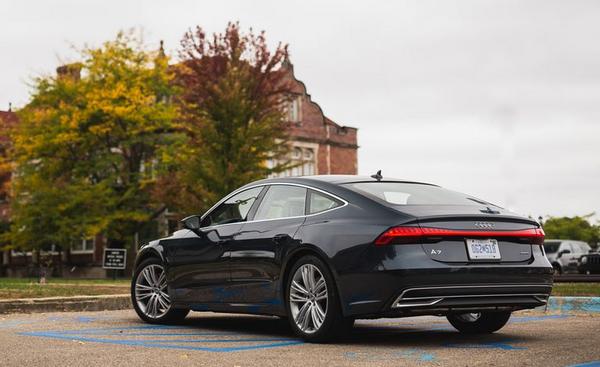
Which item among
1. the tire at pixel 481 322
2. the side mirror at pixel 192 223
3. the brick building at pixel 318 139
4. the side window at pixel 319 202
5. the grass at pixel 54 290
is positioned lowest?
the tire at pixel 481 322

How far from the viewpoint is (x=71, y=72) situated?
143 ft

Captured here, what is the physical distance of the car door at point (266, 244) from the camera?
26.8 ft

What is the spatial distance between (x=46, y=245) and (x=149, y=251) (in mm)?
33990

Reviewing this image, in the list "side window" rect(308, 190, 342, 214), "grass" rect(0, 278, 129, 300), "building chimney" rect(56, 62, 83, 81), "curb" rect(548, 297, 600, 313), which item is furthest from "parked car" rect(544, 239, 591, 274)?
"side window" rect(308, 190, 342, 214)

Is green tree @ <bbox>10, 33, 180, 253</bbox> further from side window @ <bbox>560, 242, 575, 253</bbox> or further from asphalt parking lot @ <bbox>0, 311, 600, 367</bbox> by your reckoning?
asphalt parking lot @ <bbox>0, 311, 600, 367</bbox>

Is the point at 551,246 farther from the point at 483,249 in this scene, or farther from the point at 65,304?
the point at 483,249

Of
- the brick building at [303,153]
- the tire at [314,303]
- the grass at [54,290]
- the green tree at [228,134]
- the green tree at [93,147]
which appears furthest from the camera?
the brick building at [303,153]

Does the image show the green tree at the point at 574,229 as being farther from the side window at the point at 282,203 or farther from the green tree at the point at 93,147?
the side window at the point at 282,203

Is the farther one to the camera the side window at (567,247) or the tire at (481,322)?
the side window at (567,247)

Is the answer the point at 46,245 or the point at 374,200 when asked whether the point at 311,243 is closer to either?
the point at 374,200

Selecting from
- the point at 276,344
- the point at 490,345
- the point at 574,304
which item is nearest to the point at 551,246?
the point at 574,304

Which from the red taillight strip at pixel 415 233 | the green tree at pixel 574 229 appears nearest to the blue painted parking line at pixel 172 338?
the red taillight strip at pixel 415 233

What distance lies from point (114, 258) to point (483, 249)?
22.9m

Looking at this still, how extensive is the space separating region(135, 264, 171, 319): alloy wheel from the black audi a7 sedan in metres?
0.73
